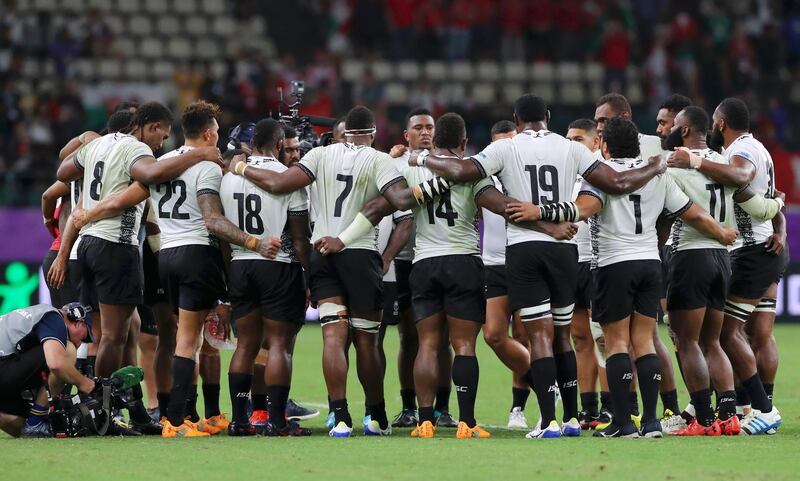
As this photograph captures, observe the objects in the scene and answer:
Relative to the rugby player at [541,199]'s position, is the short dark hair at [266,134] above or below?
above

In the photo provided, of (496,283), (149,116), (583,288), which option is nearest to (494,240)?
(496,283)

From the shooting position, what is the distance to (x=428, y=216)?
1039cm

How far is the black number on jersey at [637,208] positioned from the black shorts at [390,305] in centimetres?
227

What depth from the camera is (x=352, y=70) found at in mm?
26875

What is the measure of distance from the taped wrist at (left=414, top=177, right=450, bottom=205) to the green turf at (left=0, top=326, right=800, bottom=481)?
1.80m

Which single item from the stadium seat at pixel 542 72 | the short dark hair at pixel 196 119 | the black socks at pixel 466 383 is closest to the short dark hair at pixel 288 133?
the short dark hair at pixel 196 119

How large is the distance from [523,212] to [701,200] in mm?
1512

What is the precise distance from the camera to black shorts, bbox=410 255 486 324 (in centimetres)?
1023

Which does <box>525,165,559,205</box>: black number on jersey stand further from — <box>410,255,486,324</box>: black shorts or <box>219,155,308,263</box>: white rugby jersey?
<box>219,155,308,263</box>: white rugby jersey

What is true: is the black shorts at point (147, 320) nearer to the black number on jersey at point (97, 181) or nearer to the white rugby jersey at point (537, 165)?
the black number on jersey at point (97, 181)

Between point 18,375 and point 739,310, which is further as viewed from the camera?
point 739,310

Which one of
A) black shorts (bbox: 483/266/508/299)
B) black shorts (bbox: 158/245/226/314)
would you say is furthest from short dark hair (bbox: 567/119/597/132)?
black shorts (bbox: 158/245/226/314)

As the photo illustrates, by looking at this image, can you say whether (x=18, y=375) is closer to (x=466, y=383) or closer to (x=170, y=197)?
(x=170, y=197)

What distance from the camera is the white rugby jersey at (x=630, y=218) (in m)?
10.1
